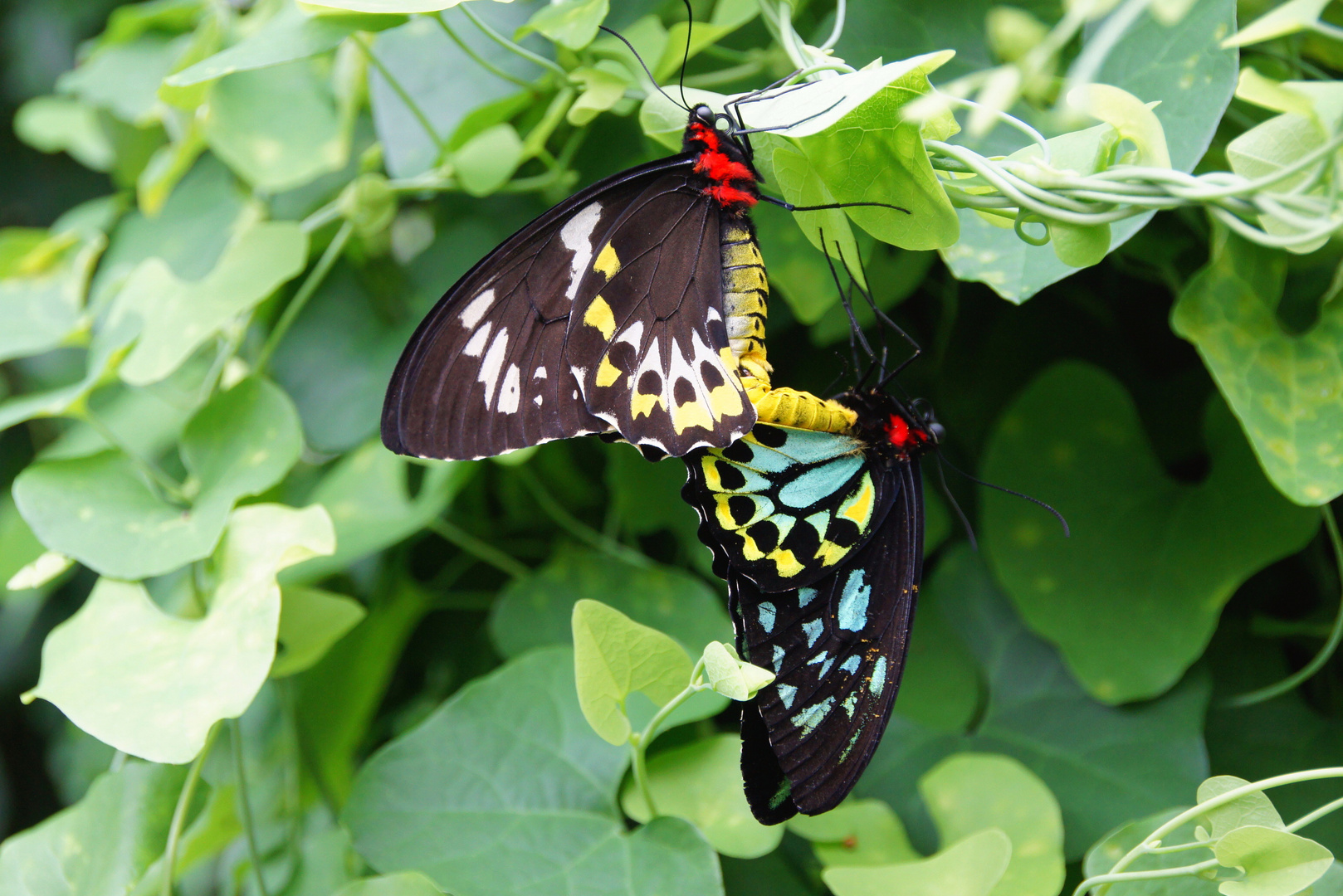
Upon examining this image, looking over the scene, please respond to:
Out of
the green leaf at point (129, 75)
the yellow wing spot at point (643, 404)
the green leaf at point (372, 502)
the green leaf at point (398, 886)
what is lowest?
the green leaf at point (398, 886)

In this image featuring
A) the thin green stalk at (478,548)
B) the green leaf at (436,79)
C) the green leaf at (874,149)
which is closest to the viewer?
the green leaf at (874,149)

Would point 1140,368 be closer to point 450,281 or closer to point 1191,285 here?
point 1191,285

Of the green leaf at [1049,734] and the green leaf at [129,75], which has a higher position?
the green leaf at [129,75]

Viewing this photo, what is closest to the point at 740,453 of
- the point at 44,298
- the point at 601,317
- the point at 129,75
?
the point at 601,317

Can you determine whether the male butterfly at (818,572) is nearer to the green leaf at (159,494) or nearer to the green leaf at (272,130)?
the green leaf at (159,494)

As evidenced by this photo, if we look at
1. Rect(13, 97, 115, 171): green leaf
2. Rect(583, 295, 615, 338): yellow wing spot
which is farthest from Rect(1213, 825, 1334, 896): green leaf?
Rect(13, 97, 115, 171): green leaf

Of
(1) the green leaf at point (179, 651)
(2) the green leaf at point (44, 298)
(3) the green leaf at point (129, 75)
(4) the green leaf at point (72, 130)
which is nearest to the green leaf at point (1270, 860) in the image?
(1) the green leaf at point (179, 651)

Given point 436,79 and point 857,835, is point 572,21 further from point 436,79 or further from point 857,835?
point 857,835
